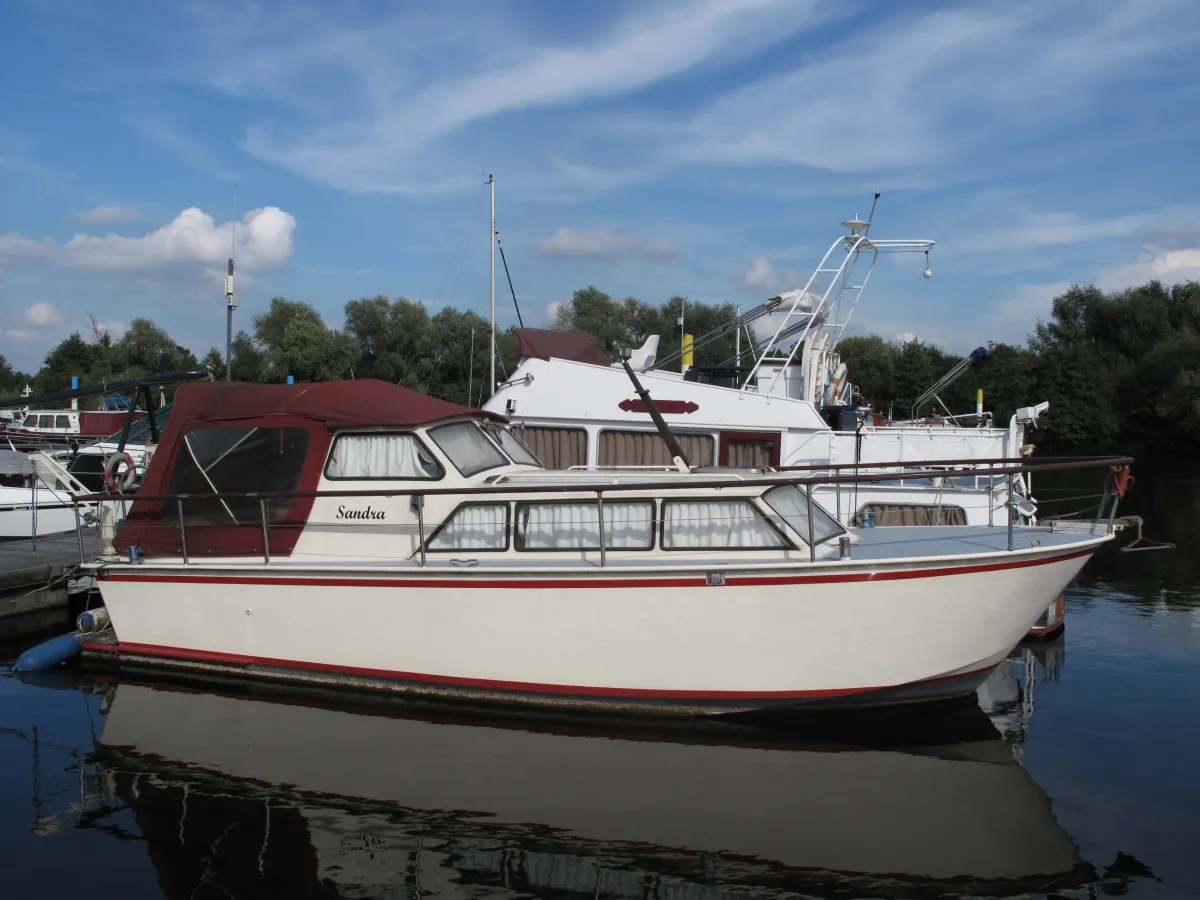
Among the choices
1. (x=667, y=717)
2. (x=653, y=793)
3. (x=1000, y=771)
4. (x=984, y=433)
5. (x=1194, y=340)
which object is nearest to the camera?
(x=653, y=793)

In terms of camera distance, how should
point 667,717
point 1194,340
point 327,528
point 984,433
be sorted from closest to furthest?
point 667,717, point 327,528, point 984,433, point 1194,340

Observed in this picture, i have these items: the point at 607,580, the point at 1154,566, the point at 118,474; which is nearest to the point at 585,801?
the point at 607,580

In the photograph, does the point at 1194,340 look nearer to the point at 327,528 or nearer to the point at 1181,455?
the point at 1181,455

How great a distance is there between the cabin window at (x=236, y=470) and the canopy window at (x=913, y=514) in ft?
24.1

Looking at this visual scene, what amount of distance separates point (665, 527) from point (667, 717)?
1.67 metres

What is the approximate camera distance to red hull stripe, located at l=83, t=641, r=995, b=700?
7488 millimetres

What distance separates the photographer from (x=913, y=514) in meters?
12.0

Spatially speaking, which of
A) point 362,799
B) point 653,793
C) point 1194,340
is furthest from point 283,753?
point 1194,340

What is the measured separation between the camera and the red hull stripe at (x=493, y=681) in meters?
7.49

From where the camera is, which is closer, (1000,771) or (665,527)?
(1000,771)

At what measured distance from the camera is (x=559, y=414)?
12.7m

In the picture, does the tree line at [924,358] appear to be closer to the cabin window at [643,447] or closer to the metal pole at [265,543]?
the cabin window at [643,447]

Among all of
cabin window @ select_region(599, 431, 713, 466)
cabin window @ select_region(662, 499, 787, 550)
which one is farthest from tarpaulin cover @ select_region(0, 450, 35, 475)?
cabin window @ select_region(662, 499, 787, 550)

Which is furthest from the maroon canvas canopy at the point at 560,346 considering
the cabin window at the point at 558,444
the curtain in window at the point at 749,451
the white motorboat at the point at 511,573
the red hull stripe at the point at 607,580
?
the red hull stripe at the point at 607,580
